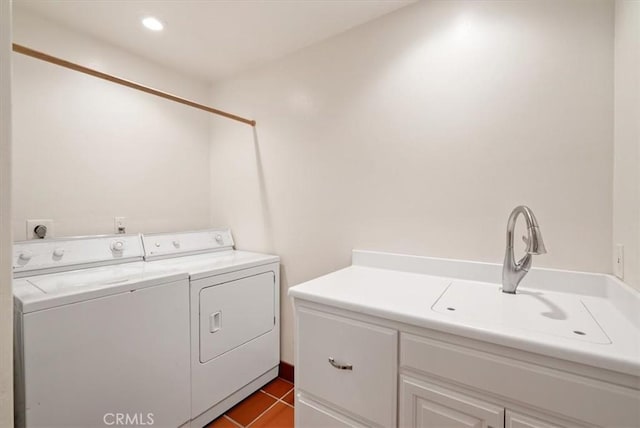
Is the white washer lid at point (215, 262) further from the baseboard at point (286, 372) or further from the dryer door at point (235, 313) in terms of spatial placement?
the baseboard at point (286, 372)

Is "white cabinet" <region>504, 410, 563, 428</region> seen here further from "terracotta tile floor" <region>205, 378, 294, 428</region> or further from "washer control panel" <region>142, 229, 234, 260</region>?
"washer control panel" <region>142, 229, 234, 260</region>

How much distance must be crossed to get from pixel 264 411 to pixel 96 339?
1.10m

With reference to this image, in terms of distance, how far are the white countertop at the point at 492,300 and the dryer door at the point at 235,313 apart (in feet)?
2.18

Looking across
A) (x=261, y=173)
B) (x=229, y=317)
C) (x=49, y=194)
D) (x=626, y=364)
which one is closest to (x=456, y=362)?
(x=626, y=364)

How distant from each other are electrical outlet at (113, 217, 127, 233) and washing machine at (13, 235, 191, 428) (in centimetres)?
29

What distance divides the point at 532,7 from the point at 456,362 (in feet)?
5.09

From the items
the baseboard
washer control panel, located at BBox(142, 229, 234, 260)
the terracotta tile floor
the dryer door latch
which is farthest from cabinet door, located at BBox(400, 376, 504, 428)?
washer control panel, located at BBox(142, 229, 234, 260)

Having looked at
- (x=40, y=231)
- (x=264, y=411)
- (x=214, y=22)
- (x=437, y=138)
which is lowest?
(x=264, y=411)

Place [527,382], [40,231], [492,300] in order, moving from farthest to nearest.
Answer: [40,231], [492,300], [527,382]

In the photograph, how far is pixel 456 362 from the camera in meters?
0.91

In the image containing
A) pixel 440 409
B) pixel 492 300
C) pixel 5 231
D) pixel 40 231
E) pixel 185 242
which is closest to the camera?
pixel 5 231

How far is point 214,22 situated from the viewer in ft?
5.80

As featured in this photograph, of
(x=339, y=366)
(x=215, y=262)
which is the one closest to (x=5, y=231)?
(x=339, y=366)

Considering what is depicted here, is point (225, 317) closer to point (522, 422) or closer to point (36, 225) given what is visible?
point (36, 225)
